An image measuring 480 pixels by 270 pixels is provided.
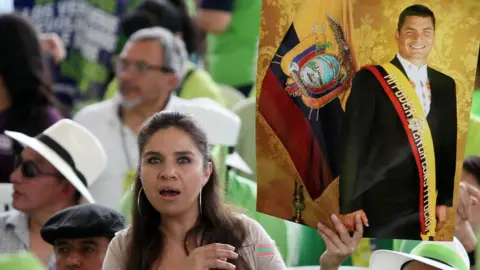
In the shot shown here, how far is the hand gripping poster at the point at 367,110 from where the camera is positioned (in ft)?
14.1

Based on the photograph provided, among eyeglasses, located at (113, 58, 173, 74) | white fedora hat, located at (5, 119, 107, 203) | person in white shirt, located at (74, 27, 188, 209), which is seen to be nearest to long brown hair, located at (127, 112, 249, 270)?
white fedora hat, located at (5, 119, 107, 203)

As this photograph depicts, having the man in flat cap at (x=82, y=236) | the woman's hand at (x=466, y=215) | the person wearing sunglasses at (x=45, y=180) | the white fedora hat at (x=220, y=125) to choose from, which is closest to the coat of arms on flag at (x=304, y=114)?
the man in flat cap at (x=82, y=236)

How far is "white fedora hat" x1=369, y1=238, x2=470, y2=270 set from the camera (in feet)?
16.4

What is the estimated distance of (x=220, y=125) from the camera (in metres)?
6.82

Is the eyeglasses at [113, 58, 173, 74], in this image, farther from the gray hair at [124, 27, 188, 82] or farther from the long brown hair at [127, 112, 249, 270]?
the long brown hair at [127, 112, 249, 270]

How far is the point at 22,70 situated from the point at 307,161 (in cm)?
304

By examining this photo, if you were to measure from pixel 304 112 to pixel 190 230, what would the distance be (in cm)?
50

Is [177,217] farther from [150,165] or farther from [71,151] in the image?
[71,151]

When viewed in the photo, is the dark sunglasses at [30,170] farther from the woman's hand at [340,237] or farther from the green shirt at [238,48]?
the green shirt at [238,48]

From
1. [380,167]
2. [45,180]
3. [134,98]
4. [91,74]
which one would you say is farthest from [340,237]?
[91,74]

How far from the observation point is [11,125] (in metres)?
6.99

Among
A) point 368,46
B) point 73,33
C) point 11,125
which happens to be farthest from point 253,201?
point 73,33

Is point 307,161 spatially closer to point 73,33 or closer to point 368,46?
point 368,46

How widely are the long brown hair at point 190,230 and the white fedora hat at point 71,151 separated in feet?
5.49
